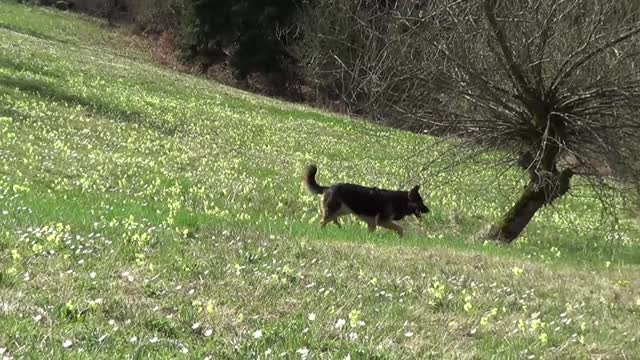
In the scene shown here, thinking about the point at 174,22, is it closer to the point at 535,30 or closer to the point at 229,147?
the point at 229,147

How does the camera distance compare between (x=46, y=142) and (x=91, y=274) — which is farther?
(x=46, y=142)

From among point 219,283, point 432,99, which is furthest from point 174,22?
point 219,283

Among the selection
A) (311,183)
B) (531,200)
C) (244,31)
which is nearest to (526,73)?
(531,200)

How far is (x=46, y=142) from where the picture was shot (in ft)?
62.2

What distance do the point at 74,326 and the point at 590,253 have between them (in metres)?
13.4

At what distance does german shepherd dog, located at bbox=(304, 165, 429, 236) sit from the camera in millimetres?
14188

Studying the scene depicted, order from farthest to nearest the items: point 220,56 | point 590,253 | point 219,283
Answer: point 220,56
point 590,253
point 219,283

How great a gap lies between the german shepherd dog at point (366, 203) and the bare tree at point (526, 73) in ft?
5.48

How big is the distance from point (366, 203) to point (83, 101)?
1604cm

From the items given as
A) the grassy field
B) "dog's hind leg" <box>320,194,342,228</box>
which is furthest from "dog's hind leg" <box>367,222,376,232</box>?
"dog's hind leg" <box>320,194,342,228</box>

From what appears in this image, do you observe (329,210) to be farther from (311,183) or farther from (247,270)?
(247,270)

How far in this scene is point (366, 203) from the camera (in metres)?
14.4

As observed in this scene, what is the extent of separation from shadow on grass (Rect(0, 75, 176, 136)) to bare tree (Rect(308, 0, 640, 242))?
43.1ft

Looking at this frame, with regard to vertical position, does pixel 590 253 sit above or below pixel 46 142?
above
